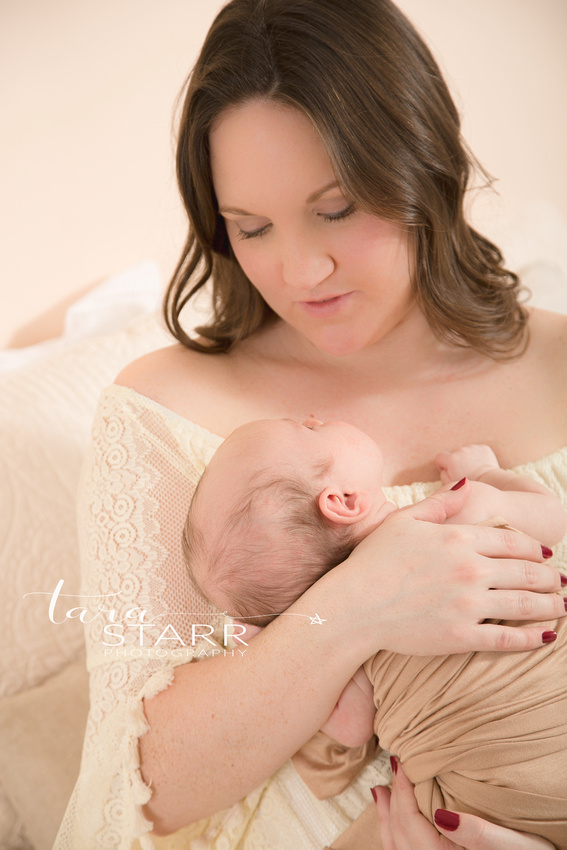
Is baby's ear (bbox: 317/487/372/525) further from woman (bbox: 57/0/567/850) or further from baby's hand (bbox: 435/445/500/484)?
baby's hand (bbox: 435/445/500/484)

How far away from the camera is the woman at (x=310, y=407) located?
1050 mm

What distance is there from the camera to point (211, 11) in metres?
2.19

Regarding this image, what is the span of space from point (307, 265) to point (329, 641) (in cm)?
68

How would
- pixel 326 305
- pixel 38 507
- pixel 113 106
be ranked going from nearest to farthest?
1. pixel 326 305
2. pixel 38 507
3. pixel 113 106

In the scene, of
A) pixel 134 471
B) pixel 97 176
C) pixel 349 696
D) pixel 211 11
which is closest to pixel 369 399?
pixel 134 471

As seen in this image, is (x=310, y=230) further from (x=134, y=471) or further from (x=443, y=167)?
(x=134, y=471)

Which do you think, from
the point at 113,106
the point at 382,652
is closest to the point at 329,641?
the point at 382,652

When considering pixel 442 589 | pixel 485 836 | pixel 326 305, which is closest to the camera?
pixel 485 836

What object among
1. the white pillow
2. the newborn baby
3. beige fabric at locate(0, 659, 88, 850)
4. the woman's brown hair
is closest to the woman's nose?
the woman's brown hair

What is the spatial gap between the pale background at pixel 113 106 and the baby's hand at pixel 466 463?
123cm

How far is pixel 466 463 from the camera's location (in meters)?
1.36

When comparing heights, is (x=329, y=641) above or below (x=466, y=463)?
below

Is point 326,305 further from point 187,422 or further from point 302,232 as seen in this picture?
point 187,422

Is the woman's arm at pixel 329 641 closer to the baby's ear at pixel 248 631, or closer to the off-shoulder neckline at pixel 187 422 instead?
the baby's ear at pixel 248 631
